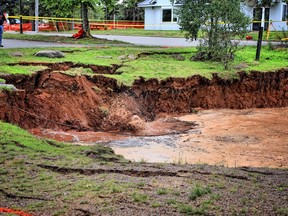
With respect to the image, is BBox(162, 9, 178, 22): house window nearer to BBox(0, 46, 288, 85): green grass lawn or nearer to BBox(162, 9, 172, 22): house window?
BBox(162, 9, 172, 22): house window

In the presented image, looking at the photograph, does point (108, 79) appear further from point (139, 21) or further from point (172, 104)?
point (139, 21)

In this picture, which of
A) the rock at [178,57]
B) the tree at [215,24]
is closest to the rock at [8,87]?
the rock at [178,57]

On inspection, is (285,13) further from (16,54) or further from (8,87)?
(8,87)

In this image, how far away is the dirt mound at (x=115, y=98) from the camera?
14.9m

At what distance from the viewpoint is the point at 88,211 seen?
5.75 meters

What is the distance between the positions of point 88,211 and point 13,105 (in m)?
8.77

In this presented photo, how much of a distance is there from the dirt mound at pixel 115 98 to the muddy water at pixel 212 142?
2.45 feet

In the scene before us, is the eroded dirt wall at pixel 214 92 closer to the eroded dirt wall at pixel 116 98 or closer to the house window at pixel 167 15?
the eroded dirt wall at pixel 116 98

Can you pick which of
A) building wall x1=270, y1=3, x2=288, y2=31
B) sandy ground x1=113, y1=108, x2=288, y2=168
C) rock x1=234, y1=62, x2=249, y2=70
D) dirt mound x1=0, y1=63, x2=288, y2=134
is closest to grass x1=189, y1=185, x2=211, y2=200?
sandy ground x1=113, y1=108, x2=288, y2=168

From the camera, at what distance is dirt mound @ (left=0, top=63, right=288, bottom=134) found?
14875 millimetres

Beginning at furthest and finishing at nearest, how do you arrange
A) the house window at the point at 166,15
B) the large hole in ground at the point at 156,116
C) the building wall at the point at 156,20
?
the house window at the point at 166,15 → the building wall at the point at 156,20 → the large hole in ground at the point at 156,116

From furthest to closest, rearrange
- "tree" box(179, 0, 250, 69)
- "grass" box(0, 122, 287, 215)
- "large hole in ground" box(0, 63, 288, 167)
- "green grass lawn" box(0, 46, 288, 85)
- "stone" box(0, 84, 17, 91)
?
1. "tree" box(179, 0, 250, 69)
2. "green grass lawn" box(0, 46, 288, 85)
3. "stone" box(0, 84, 17, 91)
4. "large hole in ground" box(0, 63, 288, 167)
5. "grass" box(0, 122, 287, 215)

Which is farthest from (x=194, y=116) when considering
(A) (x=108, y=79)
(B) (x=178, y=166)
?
(B) (x=178, y=166)

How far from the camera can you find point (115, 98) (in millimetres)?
16922
